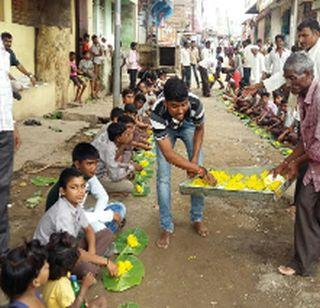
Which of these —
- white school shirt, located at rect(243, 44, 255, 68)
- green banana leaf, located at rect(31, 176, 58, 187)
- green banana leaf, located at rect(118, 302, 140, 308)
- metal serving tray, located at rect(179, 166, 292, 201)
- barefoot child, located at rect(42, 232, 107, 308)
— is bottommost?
green banana leaf, located at rect(118, 302, 140, 308)

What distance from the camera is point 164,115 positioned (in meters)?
3.89

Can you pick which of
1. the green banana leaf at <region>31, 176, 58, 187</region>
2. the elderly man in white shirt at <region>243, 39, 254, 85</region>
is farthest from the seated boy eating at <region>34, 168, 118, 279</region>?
the elderly man in white shirt at <region>243, 39, 254, 85</region>

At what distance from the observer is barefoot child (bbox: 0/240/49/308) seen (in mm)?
2258

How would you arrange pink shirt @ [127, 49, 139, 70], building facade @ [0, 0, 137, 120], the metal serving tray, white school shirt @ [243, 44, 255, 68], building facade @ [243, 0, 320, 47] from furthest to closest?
building facade @ [243, 0, 320, 47] → pink shirt @ [127, 49, 139, 70] → white school shirt @ [243, 44, 255, 68] → building facade @ [0, 0, 137, 120] → the metal serving tray

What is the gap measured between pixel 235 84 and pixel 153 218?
Answer: 11859 mm

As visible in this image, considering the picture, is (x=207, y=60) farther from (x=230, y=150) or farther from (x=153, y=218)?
(x=153, y=218)

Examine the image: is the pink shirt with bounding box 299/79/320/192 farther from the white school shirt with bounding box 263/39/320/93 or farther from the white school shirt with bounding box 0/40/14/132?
the white school shirt with bounding box 0/40/14/132

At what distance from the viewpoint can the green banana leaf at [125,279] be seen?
11.2ft

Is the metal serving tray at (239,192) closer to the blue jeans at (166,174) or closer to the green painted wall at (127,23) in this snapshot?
the blue jeans at (166,174)

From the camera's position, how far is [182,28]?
117 feet

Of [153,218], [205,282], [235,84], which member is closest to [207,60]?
[235,84]

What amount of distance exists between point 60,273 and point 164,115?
5.61ft

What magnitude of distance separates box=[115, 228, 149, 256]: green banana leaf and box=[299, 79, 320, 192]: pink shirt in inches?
62.2

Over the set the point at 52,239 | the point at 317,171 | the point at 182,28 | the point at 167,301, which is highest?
the point at 182,28
